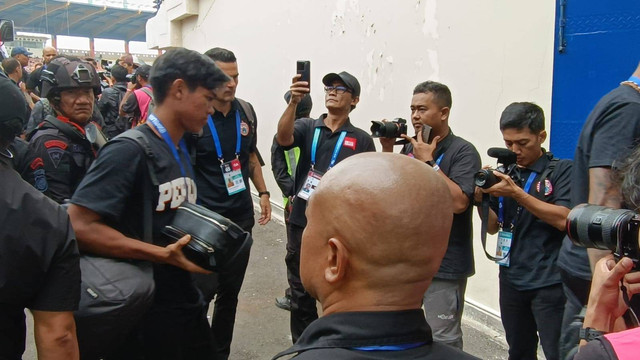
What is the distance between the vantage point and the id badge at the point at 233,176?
A: 3705 millimetres

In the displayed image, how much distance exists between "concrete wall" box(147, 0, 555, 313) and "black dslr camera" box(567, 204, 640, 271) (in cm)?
218

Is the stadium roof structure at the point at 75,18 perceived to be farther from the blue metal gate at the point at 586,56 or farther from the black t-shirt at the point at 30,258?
the black t-shirt at the point at 30,258

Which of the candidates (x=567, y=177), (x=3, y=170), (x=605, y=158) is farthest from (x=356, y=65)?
(x=3, y=170)

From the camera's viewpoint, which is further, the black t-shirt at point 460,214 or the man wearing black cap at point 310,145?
the man wearing black cap at point 310,145

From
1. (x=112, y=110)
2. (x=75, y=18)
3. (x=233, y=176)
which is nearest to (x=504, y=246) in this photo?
(x=233, y=176)

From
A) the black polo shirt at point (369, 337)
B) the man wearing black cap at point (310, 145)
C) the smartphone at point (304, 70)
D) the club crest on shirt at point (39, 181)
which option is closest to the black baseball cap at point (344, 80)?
the man wearing black cap at point (310, 145)

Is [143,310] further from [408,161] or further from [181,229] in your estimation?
[408,161]

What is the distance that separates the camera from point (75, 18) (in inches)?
1738

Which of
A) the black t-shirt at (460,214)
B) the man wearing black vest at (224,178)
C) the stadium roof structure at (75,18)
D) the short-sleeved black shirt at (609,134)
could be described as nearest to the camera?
the short-sleeved black shirt at (609,134)

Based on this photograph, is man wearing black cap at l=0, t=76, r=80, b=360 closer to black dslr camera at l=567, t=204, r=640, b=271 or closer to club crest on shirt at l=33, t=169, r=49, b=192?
club crest on shirt at l=33, t=169, r=49, b=192

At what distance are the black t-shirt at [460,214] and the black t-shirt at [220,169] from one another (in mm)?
1403

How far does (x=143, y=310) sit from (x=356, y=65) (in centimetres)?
442

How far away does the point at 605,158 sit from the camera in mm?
2170

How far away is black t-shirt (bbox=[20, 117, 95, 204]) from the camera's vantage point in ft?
10.5
